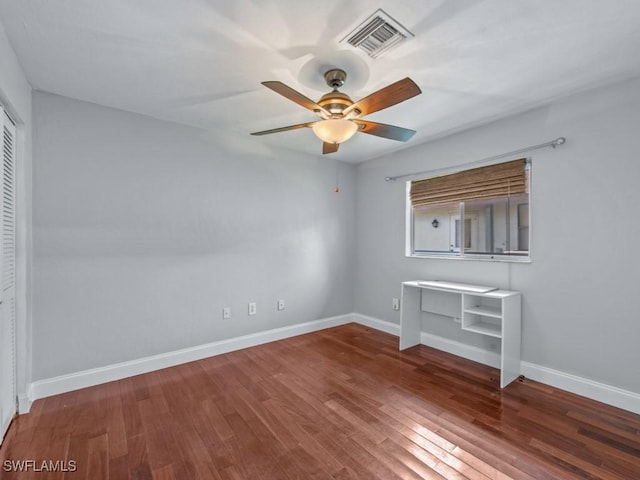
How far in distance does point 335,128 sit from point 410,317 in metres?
2.36

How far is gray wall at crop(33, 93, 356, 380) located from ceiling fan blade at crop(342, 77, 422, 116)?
5.82 ft

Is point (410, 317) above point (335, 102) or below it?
below

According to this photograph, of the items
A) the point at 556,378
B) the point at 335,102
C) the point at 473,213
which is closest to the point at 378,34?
the point at 335,102

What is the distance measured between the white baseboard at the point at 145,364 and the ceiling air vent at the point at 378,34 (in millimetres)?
2957

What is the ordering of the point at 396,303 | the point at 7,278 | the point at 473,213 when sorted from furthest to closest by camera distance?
the point at 396,303
the point at 473,213
the point at 7,278

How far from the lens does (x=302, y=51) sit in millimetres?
1811

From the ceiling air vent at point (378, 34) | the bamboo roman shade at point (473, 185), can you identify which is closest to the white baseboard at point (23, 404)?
the ceiling air vent at point (378, 34)

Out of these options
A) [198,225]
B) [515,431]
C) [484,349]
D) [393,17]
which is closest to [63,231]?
[198,225]

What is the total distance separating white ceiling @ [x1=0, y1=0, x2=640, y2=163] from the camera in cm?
150

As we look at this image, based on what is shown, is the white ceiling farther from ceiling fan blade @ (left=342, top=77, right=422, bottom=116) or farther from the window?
the window

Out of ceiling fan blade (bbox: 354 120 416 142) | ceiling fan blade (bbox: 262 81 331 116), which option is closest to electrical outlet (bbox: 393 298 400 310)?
ceiling fan blade (bbox: 354 120 416 142)

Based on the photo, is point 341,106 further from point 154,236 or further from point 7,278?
point 7,278

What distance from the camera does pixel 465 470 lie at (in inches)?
62.1

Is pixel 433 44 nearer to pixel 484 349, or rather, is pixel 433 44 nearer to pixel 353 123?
pixel 353 123
